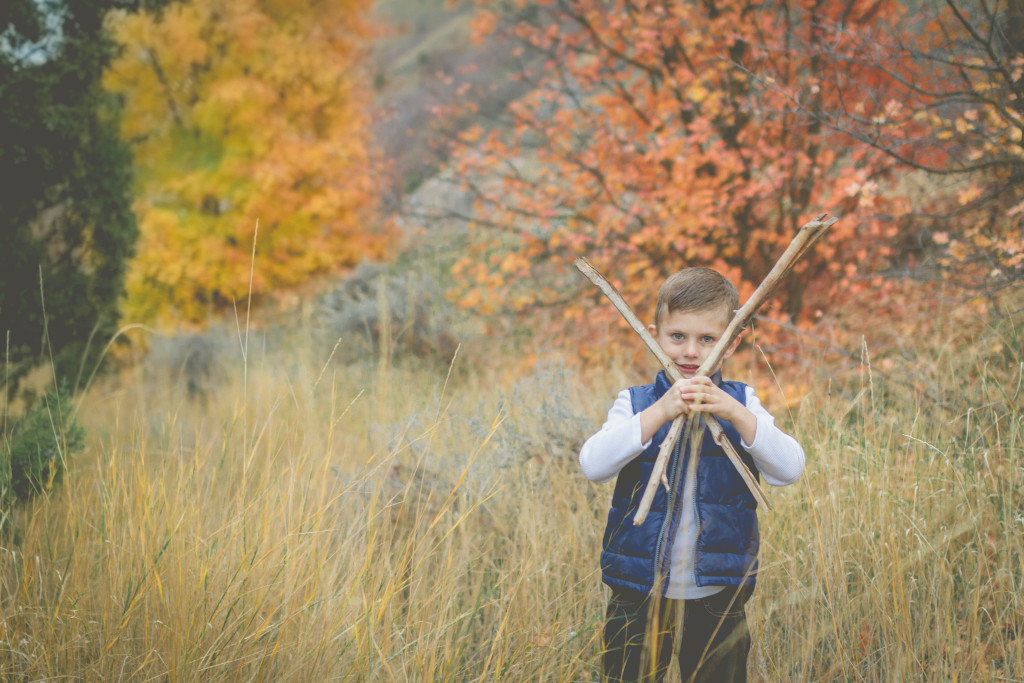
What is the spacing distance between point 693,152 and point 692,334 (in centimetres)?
372

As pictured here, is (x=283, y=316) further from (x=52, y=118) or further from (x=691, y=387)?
(x=691, y=387)

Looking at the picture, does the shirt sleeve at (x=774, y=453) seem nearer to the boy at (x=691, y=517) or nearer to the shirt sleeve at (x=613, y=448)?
the boy at (x=691, y=517)

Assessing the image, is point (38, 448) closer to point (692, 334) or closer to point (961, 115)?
point (692, 334)

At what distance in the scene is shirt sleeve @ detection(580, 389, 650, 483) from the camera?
6.20 ft

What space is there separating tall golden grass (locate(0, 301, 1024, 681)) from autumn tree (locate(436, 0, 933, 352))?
217cm

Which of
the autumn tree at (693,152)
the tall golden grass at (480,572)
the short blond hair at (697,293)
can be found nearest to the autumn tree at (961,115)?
the autumn tree at (693,152)

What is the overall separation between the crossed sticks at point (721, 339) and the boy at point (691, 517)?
0.27 feet

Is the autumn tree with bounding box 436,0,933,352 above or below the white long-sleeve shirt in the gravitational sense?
above

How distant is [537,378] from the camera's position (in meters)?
4.77

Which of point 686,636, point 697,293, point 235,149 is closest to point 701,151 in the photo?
point 697,293

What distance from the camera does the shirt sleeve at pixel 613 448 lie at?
1890mm

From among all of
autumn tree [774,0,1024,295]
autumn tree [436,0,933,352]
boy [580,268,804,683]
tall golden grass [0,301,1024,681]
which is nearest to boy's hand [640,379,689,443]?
boy [580,268,804,683]

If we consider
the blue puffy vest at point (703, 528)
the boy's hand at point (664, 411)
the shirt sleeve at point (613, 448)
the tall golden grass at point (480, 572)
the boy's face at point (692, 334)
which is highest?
the boy's face at point (692, 334)

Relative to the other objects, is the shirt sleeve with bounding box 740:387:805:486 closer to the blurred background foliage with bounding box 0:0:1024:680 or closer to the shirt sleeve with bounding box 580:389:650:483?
the shirt sleeve with bounding box 580:389:650:483
